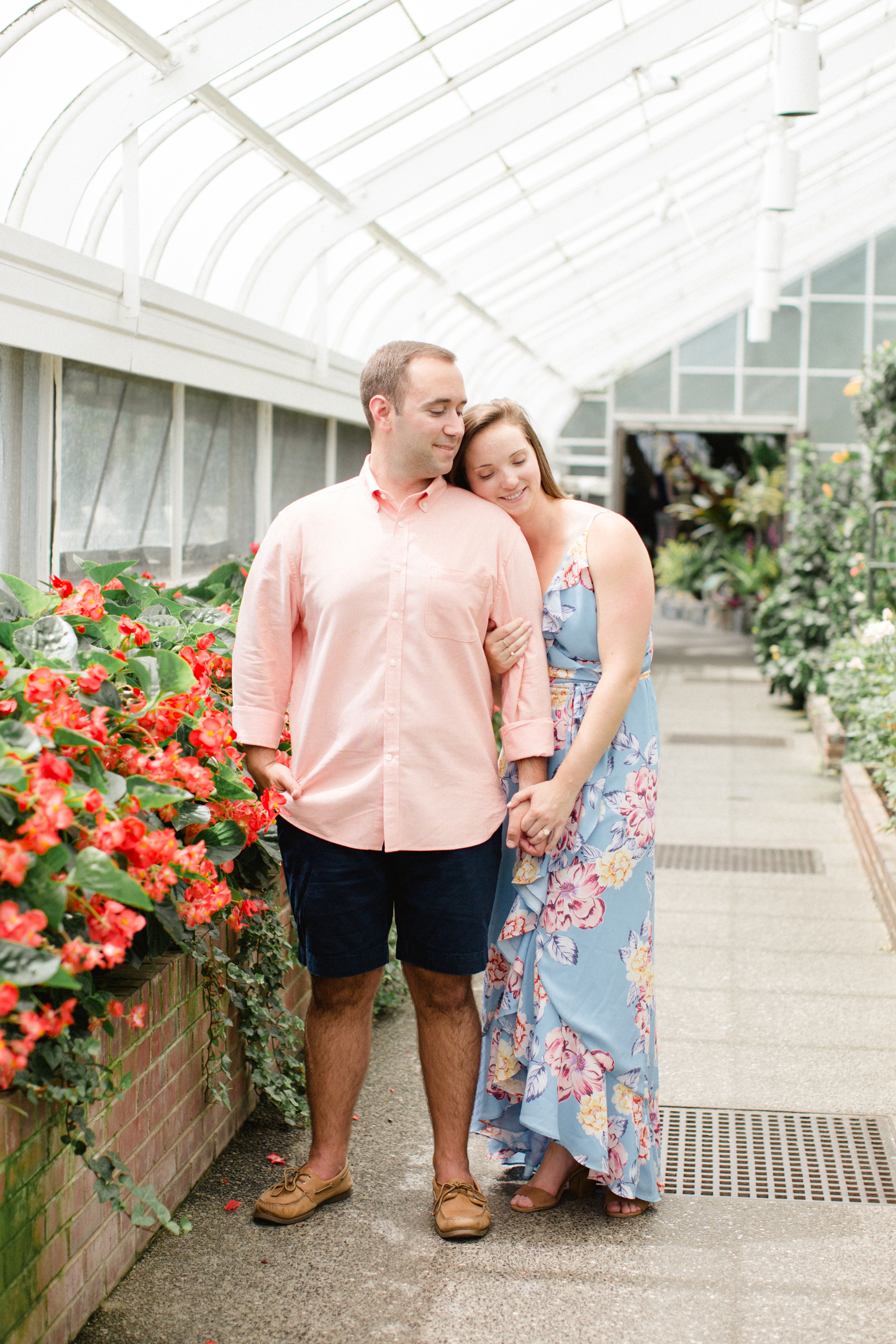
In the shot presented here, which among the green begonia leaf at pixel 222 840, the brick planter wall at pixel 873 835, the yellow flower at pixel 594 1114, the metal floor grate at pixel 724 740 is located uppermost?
the green begonia leaf at pixel 222 840

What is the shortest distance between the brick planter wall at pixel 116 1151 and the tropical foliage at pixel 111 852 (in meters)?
0.04

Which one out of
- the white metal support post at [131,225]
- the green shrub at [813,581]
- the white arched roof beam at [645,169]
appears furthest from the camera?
the green shrub at [813,581]

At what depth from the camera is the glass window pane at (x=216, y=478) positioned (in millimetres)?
5172

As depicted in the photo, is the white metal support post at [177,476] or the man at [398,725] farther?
the white metal support post at [177,476]

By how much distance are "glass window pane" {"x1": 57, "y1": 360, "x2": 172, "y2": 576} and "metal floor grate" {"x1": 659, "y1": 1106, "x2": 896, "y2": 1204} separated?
90.7 inches

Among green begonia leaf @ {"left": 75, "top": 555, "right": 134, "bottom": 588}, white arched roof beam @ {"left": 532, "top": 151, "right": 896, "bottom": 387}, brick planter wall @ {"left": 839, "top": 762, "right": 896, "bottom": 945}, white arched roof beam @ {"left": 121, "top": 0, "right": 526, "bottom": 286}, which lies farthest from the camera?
white arched roof beam @ {"left": 532, "top": 151, "right": 896, "bottom": 387}

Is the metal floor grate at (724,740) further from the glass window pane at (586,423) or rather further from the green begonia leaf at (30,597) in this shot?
the glass window pane at (586,423)

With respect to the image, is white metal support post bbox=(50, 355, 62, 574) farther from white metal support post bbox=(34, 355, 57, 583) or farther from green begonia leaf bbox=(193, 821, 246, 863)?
green begonia leaf bbox=(193, 821, 246, 863)

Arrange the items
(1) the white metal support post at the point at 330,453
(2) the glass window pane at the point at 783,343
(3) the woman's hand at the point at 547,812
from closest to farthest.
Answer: (3) the woman's hand at the point at 547,812, (1) the white metal support post at the point at 330,453, (2) the glass window pane at the point at 783,343

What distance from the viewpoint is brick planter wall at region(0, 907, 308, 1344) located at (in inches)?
70.7

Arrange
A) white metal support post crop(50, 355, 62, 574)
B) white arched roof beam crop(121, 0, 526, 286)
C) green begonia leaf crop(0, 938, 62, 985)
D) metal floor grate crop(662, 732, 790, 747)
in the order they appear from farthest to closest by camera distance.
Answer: metal floor grate crop(662, 732, 790, 747)
white arched roof beam crop(121, 0, 526, 286)
white metal support post crop(50, 355, 62, 574)
green begonia leaf crop(0, 938, 62, 985)

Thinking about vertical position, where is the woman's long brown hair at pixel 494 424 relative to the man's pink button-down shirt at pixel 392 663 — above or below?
above

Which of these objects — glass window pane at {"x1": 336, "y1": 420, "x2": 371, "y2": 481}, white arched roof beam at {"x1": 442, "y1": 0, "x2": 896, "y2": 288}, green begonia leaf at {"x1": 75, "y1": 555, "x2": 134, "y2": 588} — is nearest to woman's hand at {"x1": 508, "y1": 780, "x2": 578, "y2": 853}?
green begonia leaf at {"x1": 75, "y1": 555, "x2": 134, "y2": 588}

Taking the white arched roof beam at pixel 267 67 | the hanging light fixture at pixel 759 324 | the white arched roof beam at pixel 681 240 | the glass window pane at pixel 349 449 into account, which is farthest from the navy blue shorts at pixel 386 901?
the hanging light fixture at pixel 759 324
